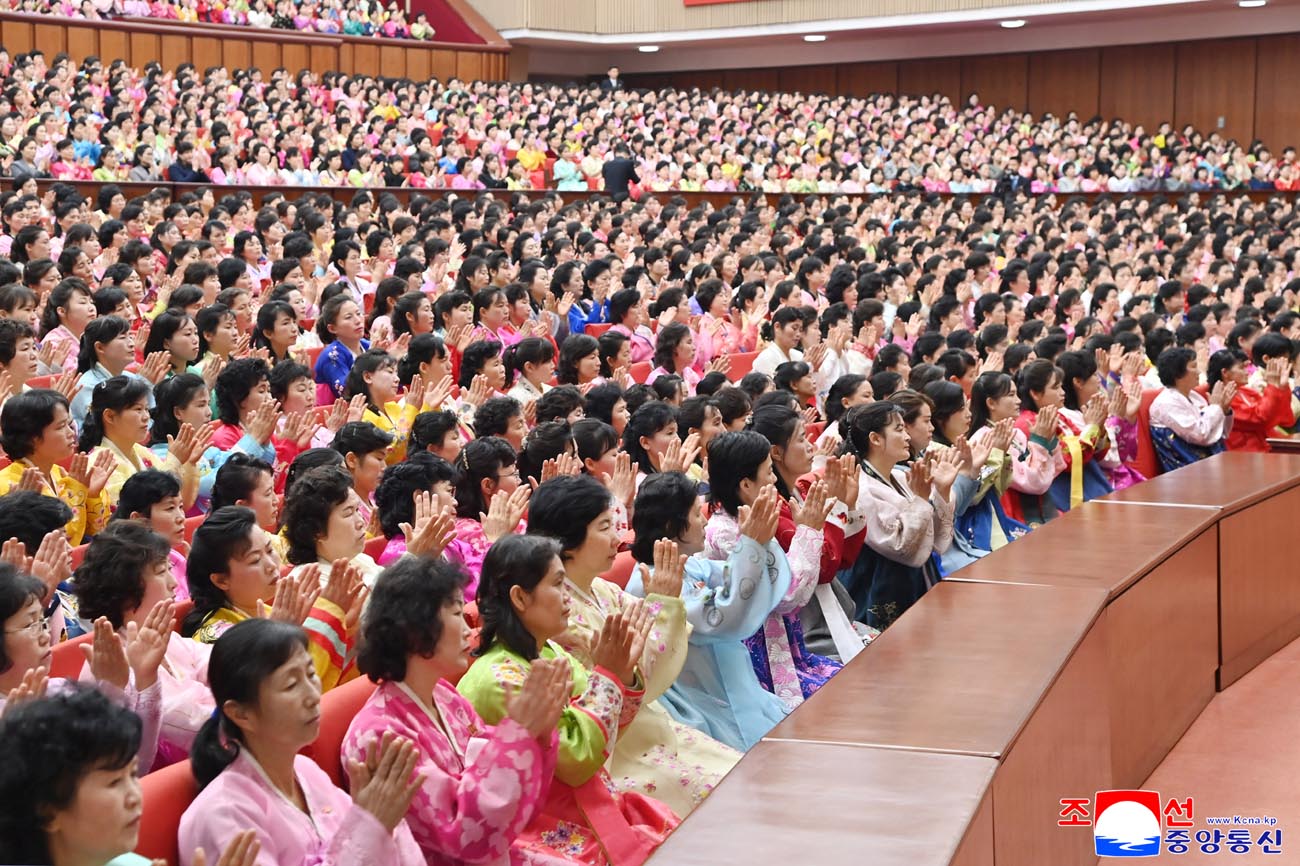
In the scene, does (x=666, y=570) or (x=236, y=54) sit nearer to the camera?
(x=666, y=570)

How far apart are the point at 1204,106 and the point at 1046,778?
1657 centimetres

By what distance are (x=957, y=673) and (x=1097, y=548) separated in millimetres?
1067

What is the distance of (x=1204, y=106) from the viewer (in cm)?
1727

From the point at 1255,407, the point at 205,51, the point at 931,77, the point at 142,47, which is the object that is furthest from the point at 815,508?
the point at 931,77

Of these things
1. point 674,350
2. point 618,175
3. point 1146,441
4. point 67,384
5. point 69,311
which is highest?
point 618,175

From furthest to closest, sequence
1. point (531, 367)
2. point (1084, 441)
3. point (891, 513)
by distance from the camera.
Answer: point (531, 367) → point (1084, 441) → point (891, 513)

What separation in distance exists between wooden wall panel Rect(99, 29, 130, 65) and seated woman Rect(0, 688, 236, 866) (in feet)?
43.9

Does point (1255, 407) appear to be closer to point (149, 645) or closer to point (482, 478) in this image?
point (482, 478)

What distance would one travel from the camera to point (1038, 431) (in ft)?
15.1

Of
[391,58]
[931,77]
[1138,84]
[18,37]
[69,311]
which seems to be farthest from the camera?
[931,77]

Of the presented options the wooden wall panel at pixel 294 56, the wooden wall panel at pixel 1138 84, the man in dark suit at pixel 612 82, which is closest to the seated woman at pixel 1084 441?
the wooden wall panel at pixel 294 56

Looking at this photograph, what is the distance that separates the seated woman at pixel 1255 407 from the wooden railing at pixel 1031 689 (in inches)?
56.3

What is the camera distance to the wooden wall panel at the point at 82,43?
1349 centimetres

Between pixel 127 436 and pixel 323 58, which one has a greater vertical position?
pixel 323 58
